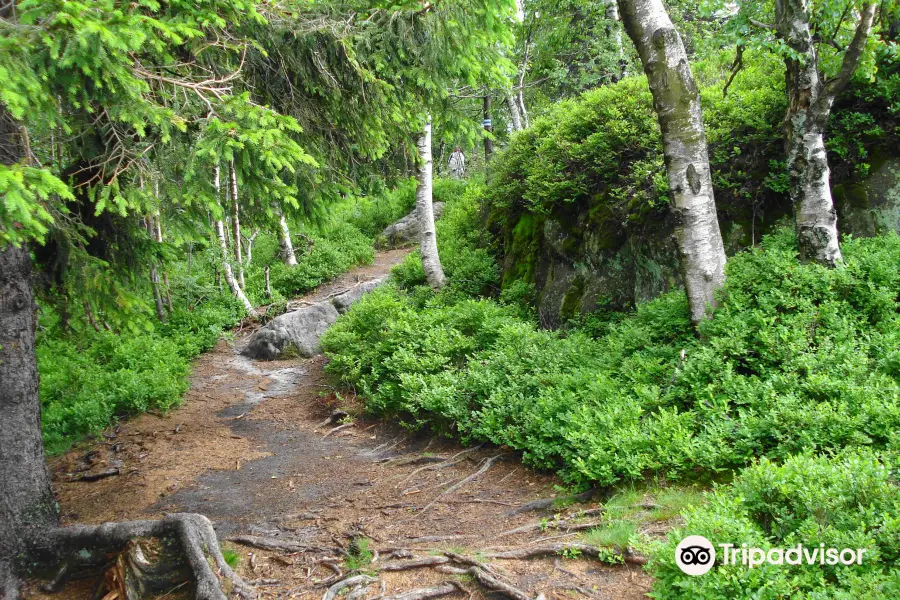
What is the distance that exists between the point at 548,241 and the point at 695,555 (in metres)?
7.62

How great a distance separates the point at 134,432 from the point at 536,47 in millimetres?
16857

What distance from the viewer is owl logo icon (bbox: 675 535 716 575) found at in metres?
3.23

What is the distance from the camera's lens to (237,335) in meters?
15.2

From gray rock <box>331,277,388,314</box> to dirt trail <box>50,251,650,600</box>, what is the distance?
4.30m

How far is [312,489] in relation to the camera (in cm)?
698

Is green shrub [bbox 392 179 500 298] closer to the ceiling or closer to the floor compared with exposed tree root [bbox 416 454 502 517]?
closer to the ceiling

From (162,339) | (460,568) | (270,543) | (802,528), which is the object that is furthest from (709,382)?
(162,339)

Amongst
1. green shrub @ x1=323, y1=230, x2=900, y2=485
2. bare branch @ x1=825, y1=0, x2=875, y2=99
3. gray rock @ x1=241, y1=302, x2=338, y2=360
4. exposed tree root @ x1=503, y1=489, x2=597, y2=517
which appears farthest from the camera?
gray rock @ x1=241, y1=302, x2=338, y2=360

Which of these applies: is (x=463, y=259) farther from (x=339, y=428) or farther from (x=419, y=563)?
(x=419, y=563)

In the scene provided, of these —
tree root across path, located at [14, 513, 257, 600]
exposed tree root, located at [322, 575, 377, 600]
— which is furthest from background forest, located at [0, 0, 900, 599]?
tree root across path, located at [14, 513, 257, 600]

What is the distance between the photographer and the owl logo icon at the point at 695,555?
3.23 metres

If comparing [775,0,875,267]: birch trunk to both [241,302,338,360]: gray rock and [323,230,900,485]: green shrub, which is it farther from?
[241,302,338,360]: gray rock

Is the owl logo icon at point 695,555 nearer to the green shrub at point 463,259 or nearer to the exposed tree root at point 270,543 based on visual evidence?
the exposed tree root at point 270,543

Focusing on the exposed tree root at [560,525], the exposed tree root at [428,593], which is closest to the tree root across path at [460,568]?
the exposed tree root at [428,593]
